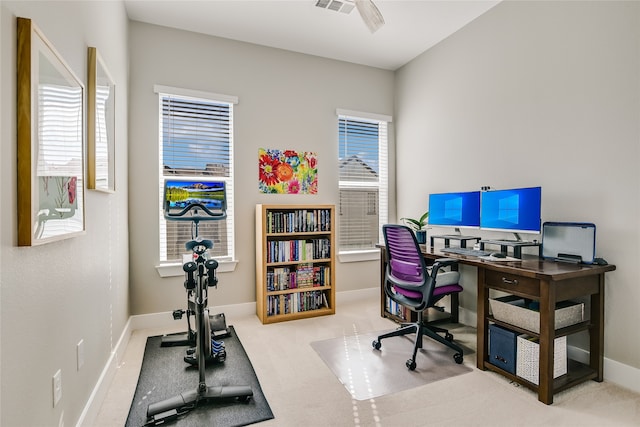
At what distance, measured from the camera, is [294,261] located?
346cm

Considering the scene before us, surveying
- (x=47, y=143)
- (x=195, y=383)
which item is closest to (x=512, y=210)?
(x=195, y=383)

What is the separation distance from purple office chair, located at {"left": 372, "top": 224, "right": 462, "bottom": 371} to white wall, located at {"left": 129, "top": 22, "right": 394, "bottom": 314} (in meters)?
1.39

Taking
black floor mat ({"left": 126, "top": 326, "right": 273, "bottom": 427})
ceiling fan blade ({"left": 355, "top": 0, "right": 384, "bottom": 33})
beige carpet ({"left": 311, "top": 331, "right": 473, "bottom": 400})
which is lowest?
black floor mat ({"left": 126, "top": 326, "right": 273, "bottom": 427})

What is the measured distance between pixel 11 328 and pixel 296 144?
3.07 metres

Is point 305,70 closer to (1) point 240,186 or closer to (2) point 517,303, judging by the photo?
(1) point 240,186

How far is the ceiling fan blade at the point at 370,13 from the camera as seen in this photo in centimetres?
220

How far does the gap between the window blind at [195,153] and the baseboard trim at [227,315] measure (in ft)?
1.88

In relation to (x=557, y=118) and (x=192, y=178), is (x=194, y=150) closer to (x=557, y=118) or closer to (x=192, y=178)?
(x=192, y=178)

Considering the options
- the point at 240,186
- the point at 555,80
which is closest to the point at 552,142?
the point at 555,80

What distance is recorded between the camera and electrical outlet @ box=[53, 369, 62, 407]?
4.35ft

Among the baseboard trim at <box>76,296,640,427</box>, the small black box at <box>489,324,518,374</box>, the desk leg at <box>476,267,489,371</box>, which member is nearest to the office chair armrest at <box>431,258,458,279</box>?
the desk leg at <box>476,267,489,371</box>

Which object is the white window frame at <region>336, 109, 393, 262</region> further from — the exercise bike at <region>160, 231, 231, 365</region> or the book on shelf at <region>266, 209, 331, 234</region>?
the exercise bike at <region>160, 231, 231, 365</region>

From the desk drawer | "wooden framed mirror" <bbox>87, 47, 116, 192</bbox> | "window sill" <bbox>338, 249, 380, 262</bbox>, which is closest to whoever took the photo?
"wooden framed mirror" <bbox>87, 47, 116, 192</bbox>

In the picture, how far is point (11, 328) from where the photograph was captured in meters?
1.03
